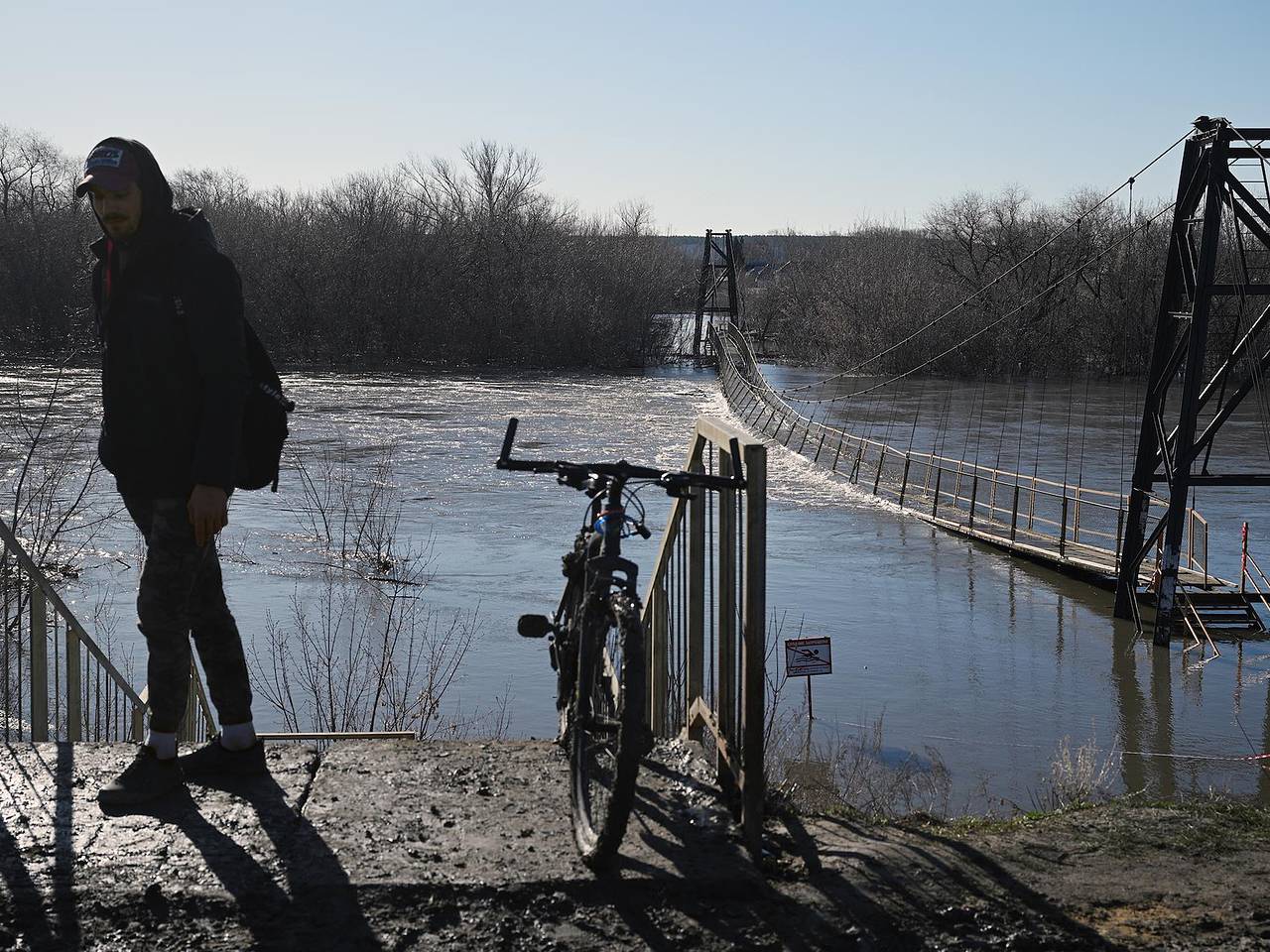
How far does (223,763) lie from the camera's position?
154 inches

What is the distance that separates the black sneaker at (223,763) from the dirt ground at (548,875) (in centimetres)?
6

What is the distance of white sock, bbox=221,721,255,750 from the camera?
3.89 m

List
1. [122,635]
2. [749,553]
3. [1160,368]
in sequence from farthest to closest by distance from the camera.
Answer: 1. [1160,368]
2. [122,635]
3. [749,553]

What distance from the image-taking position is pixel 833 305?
3278 inches

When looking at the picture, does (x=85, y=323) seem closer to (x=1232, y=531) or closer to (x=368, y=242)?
(x=368, y=242)

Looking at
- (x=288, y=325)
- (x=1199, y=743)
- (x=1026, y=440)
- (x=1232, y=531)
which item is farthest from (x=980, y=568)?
(x=288, y=325)

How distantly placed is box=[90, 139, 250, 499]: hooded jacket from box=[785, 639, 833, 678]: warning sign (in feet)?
30.3

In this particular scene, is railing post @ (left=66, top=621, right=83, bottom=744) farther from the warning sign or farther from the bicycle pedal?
the warning sign

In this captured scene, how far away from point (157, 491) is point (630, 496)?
49.5 inches

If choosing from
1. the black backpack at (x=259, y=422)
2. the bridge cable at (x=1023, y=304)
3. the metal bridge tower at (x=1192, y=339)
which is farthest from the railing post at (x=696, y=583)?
the bridge cable at (x=1023, y=304)

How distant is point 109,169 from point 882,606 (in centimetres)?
1885

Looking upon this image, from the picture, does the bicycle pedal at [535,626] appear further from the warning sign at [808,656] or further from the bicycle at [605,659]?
the warning sign at [808,656]

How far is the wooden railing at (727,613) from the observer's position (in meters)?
3.37

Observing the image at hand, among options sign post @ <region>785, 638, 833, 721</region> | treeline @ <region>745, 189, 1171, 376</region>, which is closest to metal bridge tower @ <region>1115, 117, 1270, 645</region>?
sign post @ <region>785, 638, 833, 721</region>
